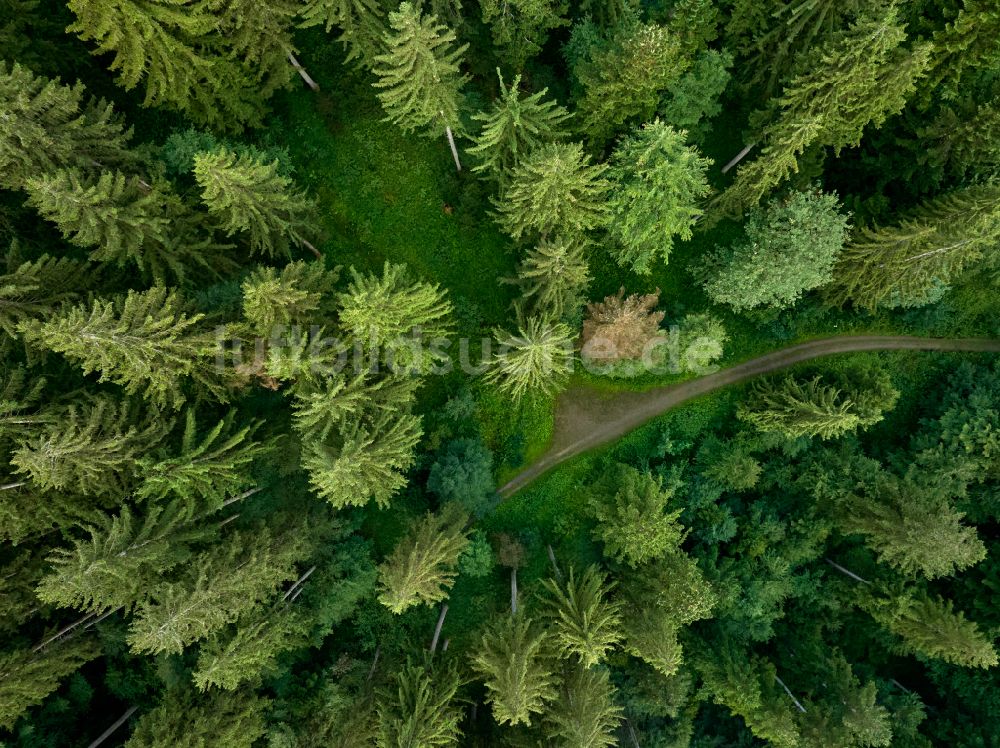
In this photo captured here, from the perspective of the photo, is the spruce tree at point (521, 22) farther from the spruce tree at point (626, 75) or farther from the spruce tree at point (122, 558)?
the spruce tree at point (122, 558)

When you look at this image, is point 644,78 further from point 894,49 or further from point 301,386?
point 301,386

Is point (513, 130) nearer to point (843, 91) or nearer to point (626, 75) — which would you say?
point (626, 75)

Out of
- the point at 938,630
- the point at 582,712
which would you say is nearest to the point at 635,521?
the point at 582,712

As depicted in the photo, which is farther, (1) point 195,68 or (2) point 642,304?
(2) point 642,304

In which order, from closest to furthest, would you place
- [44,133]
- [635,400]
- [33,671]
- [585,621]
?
[44,133] < [33,671] < [585,621] < [635,400]

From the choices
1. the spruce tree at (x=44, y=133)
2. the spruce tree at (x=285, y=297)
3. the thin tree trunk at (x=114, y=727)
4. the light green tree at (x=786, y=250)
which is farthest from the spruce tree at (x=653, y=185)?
the thin tree trunk at (x=114, y=727)

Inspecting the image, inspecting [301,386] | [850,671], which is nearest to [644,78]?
[301,386]
